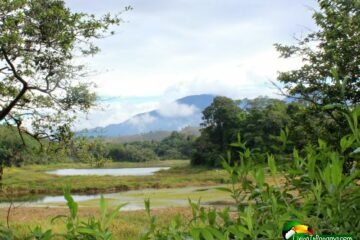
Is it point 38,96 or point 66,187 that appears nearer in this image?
point 66,187

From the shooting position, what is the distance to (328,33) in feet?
63.3

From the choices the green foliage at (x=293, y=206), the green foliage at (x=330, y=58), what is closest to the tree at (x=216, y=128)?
the green foliage at (x=330, y=58)

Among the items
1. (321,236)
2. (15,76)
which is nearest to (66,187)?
(321,236)

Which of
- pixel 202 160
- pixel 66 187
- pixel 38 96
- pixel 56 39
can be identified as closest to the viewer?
pixel 66 187

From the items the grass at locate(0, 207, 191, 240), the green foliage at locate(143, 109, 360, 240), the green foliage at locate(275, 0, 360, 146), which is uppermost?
the green foliage at locate(275, 0, 360, 146)

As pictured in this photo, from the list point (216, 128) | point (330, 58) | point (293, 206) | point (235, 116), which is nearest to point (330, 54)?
point (330, 58)

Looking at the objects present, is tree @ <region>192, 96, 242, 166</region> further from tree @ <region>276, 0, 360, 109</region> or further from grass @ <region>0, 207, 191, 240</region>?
tree @ <region>276, 0, 360, 109</region>

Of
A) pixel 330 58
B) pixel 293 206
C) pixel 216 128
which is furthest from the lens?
pixel 216 128

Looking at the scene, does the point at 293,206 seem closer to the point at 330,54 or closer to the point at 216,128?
the point at 330,54

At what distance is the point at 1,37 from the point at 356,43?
13.6 meters

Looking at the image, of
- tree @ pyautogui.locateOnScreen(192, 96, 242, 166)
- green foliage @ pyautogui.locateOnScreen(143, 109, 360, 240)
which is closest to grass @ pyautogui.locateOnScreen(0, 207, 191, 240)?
green foliage @ pyautogui.locateOnScreen(143, 109, 360, 240)

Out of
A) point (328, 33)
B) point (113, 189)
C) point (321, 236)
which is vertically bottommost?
point (113, 189)

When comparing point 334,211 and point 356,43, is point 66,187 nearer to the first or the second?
point 334,211

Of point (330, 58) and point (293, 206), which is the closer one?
point (293, 206)
